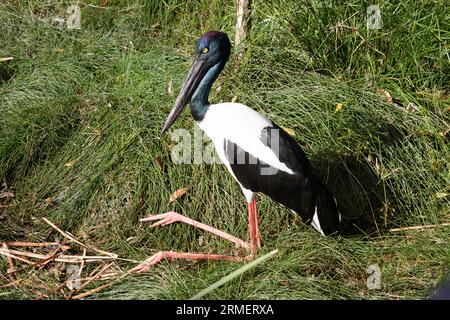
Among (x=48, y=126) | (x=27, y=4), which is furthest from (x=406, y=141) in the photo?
(x=27, y=4)

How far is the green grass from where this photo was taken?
5.10 m

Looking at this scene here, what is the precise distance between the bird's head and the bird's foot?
77 cm

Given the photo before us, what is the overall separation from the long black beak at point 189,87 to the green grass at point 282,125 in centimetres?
33

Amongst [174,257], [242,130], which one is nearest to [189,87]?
[242,130]

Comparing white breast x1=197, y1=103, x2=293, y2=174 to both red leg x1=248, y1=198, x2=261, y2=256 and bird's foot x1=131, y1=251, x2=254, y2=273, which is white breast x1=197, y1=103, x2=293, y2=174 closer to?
red leg x1=248, y1=198, x2=261, y2=256

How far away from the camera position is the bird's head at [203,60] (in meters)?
5.17

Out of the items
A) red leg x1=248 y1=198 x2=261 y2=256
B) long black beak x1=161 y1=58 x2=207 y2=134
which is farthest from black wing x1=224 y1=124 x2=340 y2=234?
long black beak x1=161 y1=58 x2=207 y2=134

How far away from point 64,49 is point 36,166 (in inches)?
52.8

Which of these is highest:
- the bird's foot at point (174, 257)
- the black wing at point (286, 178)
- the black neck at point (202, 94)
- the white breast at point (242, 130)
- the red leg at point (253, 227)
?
the black neck at point (202, 94)

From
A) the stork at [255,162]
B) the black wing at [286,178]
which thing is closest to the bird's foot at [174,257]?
the stork at [255,162]

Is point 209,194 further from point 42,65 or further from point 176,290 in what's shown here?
point 42,65

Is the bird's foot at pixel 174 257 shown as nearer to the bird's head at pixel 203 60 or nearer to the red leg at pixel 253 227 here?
the red leg at pixel 253 227

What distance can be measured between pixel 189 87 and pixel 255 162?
643 millimetres
